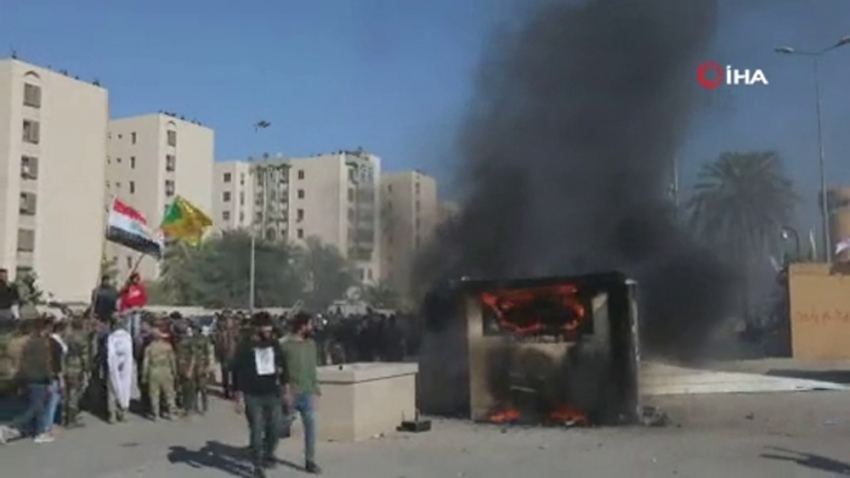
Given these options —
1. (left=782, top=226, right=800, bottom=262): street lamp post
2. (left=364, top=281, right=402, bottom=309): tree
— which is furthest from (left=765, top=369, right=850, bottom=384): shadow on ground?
(left=782, top=226, right=800, bottom=262): street lamp post

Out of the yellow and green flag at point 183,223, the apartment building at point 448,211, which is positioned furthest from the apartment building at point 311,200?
the yellow and green flag at point 183,223

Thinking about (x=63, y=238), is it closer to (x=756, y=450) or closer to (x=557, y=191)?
(x=557, y=191)

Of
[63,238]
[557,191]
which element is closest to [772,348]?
[557,191]

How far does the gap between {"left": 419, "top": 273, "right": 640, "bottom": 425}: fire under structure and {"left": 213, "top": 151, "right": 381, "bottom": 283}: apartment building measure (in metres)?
16.1

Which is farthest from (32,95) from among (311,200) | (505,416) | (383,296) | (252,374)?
(252,374)

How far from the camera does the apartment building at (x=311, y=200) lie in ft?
104

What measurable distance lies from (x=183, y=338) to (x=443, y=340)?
14.9 ft

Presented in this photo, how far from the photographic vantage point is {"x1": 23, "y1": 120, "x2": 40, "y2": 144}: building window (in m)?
56.0

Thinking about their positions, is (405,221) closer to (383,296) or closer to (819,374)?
(383,296)

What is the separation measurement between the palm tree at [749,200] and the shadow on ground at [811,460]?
22491 mm

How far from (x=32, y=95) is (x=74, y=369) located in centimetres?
4847

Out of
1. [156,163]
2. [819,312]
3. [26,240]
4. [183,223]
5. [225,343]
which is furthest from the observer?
[156,163]

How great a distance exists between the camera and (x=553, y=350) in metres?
13.5

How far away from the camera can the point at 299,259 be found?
52.0m
